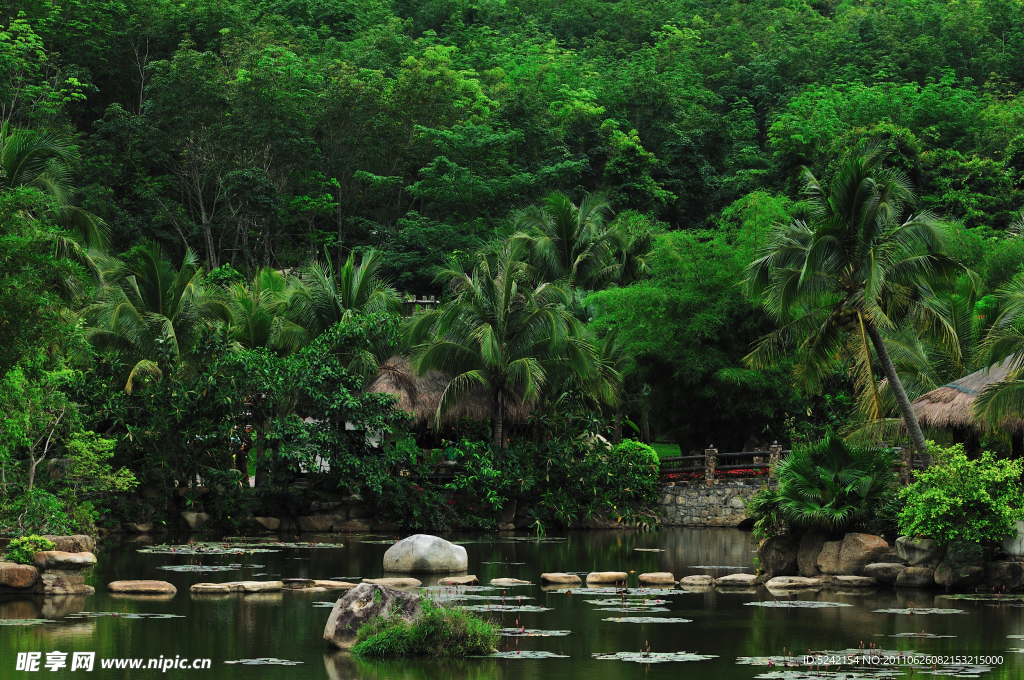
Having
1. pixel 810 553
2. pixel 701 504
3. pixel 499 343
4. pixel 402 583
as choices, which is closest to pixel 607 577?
pixel 402 583

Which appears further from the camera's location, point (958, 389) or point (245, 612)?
point (958, 389)

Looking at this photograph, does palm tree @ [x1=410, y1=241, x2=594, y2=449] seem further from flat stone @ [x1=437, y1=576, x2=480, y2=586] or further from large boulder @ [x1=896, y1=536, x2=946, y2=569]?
large boulder @ [x1=896, y1=536, x2=946, y2=569]

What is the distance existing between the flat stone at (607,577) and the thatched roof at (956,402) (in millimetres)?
7075

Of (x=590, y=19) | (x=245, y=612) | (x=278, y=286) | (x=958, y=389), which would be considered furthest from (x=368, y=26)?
(x=245, y=612)

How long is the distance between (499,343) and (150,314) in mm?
8758

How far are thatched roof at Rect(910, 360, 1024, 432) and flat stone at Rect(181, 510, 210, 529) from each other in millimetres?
Result: 16154

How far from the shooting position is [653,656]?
1085 centimetres

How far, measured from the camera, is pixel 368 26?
2217 inches

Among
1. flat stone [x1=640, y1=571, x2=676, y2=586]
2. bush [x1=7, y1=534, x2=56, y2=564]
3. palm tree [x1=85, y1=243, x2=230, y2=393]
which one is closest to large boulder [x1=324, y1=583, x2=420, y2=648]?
flat stone [x1=640, y1=571, x2=676, y2=586]

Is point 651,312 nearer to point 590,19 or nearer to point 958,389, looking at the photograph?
point 958,389

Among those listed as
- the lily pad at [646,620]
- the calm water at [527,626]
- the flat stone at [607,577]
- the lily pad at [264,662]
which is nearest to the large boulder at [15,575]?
the calm water at [527,626]

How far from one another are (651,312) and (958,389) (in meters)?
11.6

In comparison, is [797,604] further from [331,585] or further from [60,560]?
[60,560]

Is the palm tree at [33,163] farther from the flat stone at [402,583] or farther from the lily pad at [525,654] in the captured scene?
the lily pad at [525,654]
